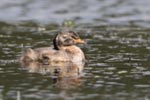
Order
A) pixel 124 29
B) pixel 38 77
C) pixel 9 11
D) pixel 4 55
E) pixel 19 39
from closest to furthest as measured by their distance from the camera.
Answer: pixel 38 77
pixel 4 55
pixel 19 39
pixel 124 29
pixel 9 11

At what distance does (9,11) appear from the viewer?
33438mm

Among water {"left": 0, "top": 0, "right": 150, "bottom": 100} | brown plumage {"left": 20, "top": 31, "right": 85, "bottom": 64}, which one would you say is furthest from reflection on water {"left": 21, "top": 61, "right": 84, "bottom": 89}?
brown plumage {"left": 20, "top": 31, "right": 85, "bottom": 64}

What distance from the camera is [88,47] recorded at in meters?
23.2

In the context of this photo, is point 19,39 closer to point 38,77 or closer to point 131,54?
point 131,54

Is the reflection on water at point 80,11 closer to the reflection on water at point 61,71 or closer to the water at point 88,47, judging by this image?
the water at point 88,47

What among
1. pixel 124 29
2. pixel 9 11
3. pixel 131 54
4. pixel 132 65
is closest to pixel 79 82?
pixel 132 65

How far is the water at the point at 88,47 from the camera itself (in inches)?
615

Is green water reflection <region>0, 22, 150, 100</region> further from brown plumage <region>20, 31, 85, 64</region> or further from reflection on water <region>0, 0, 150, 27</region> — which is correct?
reflection on water <region>0, 0, 150, 27</region>

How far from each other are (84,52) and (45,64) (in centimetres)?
258

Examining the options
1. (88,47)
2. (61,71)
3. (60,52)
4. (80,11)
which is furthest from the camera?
(80,11)

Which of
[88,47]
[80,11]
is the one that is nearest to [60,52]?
[88,47]

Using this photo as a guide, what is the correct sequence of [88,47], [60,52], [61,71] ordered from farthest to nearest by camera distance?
[88,47] < [60,52] < [61,71]

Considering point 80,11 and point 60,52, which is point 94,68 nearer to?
point 60,52

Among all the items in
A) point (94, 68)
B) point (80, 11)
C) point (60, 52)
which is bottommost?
point (94, 68)
